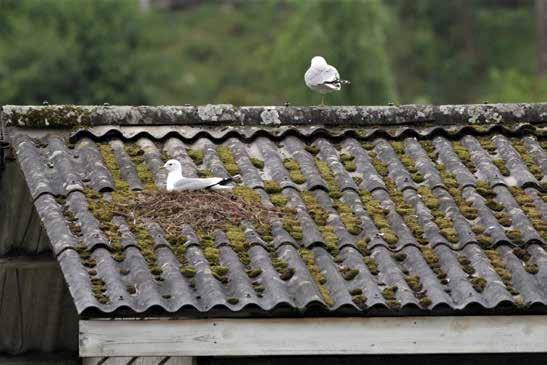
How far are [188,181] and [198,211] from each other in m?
0.15

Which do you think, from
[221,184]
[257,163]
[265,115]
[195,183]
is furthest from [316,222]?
[265,115]

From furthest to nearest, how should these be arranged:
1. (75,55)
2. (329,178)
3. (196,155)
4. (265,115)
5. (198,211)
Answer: (75,55) → (265,115) → (196,155) → (329,178) → (198,211)

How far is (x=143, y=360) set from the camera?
8.09 m

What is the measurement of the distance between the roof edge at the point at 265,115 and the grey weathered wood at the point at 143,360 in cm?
117

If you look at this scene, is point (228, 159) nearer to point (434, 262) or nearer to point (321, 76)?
point (434, 262)

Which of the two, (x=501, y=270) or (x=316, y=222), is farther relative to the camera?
(x=316, y=222)

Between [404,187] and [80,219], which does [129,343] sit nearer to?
[80,219]

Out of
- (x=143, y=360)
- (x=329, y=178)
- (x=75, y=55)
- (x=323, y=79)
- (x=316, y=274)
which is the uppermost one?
(x=329, y=178)

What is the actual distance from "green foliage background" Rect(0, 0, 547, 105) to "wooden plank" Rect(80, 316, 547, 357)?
27.5m

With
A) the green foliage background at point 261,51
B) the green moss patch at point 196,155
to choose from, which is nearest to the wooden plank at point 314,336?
the green moss patch at point 196,155

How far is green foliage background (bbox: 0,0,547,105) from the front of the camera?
4372cm

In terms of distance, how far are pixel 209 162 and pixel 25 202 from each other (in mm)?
1018

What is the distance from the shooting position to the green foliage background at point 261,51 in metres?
43.7

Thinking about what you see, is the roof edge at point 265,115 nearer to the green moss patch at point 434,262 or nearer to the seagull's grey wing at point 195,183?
the seagull's grey wing at point 195,183
